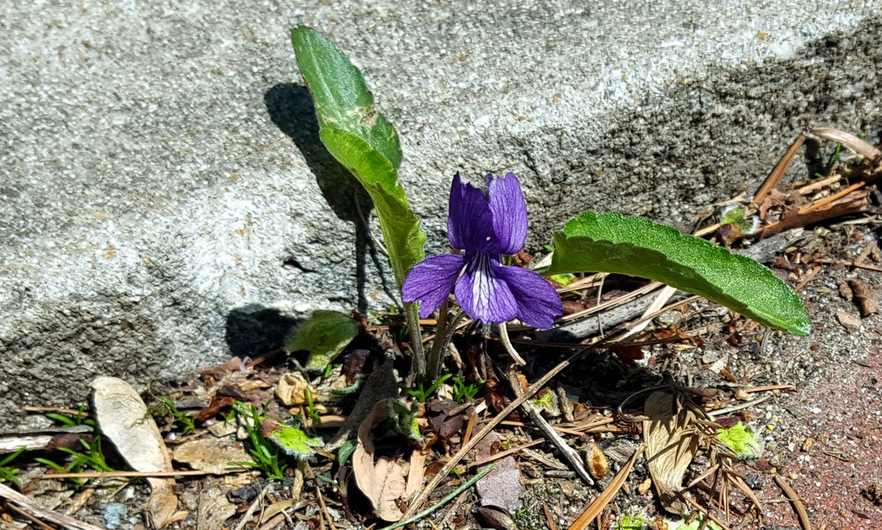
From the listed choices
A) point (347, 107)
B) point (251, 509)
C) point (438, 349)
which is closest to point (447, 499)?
point (438, 349)

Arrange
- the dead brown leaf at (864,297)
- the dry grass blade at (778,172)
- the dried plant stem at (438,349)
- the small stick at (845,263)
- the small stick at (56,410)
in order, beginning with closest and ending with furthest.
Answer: the dried plant stem at (438,349)
the small stick at (56,410)
the dead brown leaf at (864,297)
the small stick at (845,263)
the dry grass blade at (778,172)

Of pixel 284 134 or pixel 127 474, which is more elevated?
pixel 284 134

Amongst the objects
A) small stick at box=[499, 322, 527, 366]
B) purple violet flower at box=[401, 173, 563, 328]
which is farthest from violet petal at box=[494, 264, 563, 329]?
small stick at box=[499, 322, 527, 366]

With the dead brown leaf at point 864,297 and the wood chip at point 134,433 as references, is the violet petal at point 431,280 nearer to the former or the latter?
the wood chip at point 134,433

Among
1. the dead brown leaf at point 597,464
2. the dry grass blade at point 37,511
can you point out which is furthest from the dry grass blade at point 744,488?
the dry grass blade at point 37,511

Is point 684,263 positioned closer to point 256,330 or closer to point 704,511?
point 704,511

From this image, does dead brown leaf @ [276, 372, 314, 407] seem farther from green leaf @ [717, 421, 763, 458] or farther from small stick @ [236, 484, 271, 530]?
green leaf @ [717, 421, 763, 458]

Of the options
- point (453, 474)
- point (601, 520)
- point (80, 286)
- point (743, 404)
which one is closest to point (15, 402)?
point (80, 286)
